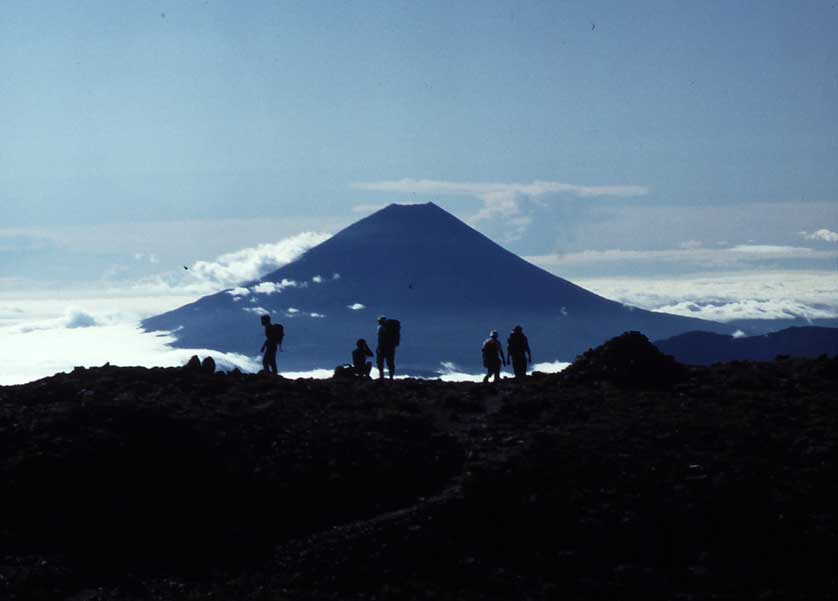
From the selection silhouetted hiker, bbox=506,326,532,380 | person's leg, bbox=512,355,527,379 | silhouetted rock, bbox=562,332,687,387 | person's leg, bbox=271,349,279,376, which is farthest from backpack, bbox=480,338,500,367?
person's leg, bbox=271,349,279,376

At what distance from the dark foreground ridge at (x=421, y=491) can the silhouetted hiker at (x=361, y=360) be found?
472cm

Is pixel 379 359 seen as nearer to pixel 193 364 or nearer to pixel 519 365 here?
pixel 519 365

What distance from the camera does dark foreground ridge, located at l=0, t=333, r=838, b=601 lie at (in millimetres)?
26031

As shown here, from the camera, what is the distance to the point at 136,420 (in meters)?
33.1

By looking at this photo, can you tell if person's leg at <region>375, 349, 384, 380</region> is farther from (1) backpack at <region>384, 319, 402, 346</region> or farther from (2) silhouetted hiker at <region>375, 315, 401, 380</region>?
(1) backpack at <region>384, 319, 402, 346</region>

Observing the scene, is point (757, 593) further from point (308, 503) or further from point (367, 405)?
point (367, 405)

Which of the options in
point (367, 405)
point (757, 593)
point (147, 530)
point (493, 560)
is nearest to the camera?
point (757, 593)

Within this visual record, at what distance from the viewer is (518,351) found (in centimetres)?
4134

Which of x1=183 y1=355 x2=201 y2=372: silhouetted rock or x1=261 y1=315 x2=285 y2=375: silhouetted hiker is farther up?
x1=261 y1=315 x2=285 y2=375: silhouetted hiker

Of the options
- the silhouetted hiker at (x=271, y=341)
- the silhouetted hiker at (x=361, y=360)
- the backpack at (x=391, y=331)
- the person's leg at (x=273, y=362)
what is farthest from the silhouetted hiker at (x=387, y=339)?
the person's leg at (x=273, y=362)

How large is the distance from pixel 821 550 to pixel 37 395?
24223 millimetres

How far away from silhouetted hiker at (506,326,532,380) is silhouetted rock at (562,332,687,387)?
7.33 ft

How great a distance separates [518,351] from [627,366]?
4.49 m

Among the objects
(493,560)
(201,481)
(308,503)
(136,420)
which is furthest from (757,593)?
(136,420)
